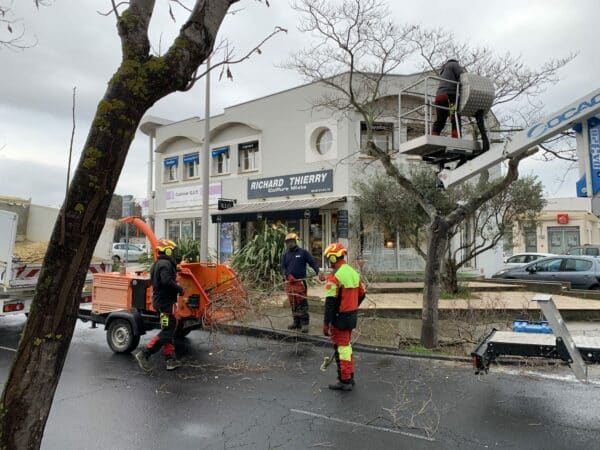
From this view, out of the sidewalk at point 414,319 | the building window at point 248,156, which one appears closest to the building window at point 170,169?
the building window at point 248,156

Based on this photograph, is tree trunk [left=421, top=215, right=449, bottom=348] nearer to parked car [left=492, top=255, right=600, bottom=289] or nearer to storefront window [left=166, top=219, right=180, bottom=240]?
parked car [left=492, top=255, right=600, bottom=289]

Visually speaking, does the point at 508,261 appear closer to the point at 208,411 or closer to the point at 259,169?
the point at 259,169

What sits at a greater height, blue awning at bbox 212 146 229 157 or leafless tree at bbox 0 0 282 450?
blue awning at bbox 212 146 229 157

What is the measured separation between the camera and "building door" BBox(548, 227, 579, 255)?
41219 millimetres

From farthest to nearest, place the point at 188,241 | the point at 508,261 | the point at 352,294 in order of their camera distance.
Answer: the point at 508,261
the point at 188,241
the point at 352,294

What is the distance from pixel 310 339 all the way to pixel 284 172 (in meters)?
13.5

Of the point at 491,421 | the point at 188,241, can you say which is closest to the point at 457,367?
the point at 491,421

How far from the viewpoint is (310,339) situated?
8.83m

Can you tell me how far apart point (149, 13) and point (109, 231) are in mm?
9111

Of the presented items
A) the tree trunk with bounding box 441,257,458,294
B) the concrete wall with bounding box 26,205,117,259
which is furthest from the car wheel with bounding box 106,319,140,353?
the tree trunk with bounding box 441,257,458,294

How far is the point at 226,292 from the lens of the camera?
26.2ft

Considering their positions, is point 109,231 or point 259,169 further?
point 259,169

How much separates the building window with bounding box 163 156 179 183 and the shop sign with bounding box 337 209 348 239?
11718 millimetres

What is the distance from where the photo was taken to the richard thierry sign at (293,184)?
65.9 feet
